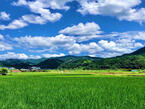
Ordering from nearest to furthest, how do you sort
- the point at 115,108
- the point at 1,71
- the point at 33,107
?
the point at 115,108 → the point at 33,107 → the point at 1,71

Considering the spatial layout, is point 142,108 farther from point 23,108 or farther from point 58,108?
point 23,108

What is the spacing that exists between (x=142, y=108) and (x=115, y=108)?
4.74 feet

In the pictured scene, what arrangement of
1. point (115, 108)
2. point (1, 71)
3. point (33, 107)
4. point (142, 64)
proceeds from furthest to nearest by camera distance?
point (142, 64), point (1, 71), point (33, 107), point (115, 108)

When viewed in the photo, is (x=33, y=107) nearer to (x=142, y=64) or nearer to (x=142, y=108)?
(x=142, y=108)

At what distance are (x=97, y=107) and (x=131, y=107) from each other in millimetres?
1715

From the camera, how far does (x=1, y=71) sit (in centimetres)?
6756

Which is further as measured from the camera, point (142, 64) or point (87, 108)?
point (142, 64)

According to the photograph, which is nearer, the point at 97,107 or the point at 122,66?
the point at 97,107

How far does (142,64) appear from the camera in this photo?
168 metres

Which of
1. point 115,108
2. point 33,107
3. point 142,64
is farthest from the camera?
point 142,64

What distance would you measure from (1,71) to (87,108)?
221 feet

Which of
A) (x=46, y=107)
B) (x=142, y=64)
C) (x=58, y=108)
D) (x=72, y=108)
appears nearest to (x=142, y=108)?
(x=72, y=108)

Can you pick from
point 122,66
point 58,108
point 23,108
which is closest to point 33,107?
point 23,108

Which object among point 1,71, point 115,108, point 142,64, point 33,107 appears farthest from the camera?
point 142,64
